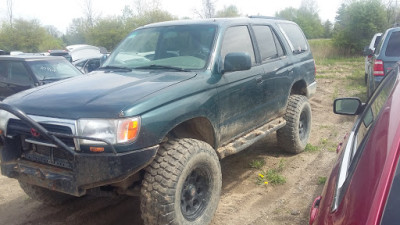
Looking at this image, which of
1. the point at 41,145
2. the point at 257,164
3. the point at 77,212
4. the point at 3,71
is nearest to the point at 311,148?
the point at 257,164

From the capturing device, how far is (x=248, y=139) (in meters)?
4.28

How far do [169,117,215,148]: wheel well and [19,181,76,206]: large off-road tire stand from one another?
5.13 ft

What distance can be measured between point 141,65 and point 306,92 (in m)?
3.00

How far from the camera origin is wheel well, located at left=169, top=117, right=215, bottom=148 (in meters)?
3.53

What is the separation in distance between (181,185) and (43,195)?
5.54 ft

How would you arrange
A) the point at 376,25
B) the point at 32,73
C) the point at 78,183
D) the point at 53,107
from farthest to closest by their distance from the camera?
the point at 376,25 < the point at 32,73 < the point at 53,107 < the point at 78,183

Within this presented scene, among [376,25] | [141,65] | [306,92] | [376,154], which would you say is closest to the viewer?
[376,154]

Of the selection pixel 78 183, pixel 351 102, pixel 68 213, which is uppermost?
pixel 351 102

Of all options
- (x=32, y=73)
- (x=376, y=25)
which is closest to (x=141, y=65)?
(x=32, y=73)

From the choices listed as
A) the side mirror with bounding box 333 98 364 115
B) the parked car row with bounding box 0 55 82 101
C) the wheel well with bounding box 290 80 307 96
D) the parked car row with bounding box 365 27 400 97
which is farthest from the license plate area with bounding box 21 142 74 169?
the parked car row with bounding box 365 27 400 97

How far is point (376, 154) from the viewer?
1365 millimetres

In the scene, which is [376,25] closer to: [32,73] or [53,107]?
[32,73]

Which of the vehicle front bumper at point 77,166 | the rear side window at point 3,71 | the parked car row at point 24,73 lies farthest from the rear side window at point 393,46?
the rear side window at point 3,71

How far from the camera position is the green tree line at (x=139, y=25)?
2461 cm
